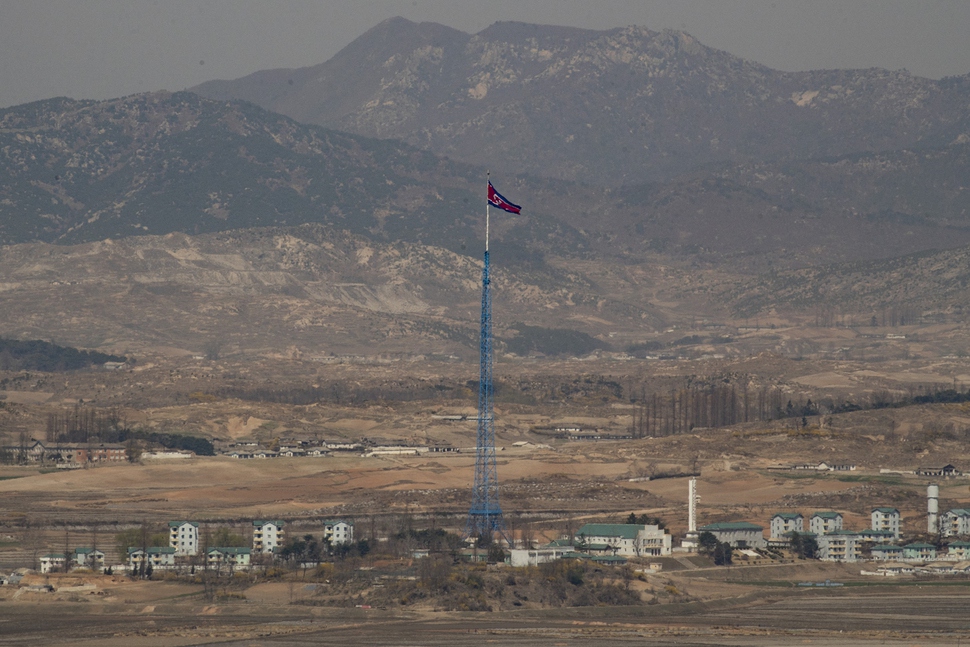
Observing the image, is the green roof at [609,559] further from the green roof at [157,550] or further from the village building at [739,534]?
the green roof at [157,550]

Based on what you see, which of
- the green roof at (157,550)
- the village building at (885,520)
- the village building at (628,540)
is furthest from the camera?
the village building at (885,520)

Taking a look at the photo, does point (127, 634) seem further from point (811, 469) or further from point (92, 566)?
point (811, 469)

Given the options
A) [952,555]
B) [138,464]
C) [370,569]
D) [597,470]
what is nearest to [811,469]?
[597,470]

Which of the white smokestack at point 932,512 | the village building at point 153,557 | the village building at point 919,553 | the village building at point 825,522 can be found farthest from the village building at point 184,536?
the white smokestack at point 932,512

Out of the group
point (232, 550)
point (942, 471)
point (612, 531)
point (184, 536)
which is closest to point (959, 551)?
point (612, 531)

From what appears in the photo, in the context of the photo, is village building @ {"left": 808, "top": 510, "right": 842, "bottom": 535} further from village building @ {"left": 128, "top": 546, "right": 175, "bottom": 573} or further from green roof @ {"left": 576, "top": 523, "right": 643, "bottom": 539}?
village building @ {"left": 128, "top": 546, "right": 175, "bottom": 573}

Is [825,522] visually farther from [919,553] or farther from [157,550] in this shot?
[157,550]
